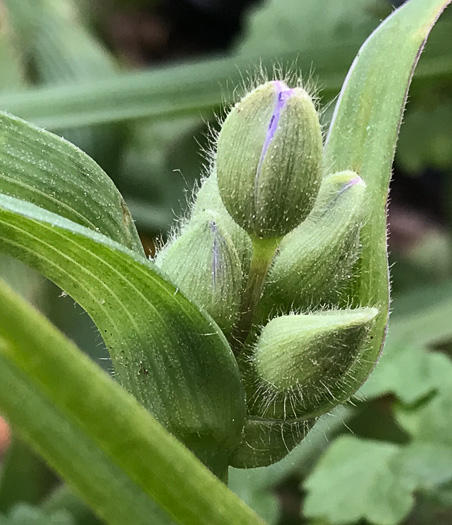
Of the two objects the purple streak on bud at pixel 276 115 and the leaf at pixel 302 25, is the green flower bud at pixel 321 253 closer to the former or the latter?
the purple streak on bud at pixel 276 115

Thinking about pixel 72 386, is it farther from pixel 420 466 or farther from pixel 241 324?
pixel 420 466

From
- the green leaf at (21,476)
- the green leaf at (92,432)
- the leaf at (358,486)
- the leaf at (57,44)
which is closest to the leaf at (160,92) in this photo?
the leaf at (57,44)

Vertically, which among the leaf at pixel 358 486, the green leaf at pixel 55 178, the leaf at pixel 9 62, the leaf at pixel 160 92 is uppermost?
the leaf at pixel 9 62

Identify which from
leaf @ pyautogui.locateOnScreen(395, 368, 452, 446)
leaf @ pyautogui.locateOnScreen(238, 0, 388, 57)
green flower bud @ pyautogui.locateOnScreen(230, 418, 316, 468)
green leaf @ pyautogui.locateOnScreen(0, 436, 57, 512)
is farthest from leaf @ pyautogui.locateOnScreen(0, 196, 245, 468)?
leaf @ pyautogui.locateOnScreen(238, 0, 388, 57)

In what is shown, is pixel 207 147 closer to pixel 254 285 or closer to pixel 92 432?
pixel 254 285

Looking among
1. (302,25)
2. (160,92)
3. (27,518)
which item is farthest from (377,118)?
(302,25)

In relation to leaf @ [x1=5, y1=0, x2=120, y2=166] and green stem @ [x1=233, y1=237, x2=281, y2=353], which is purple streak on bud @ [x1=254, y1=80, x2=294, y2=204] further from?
leaf @ [x1=5, y1=0, x2=120, y2=166]
